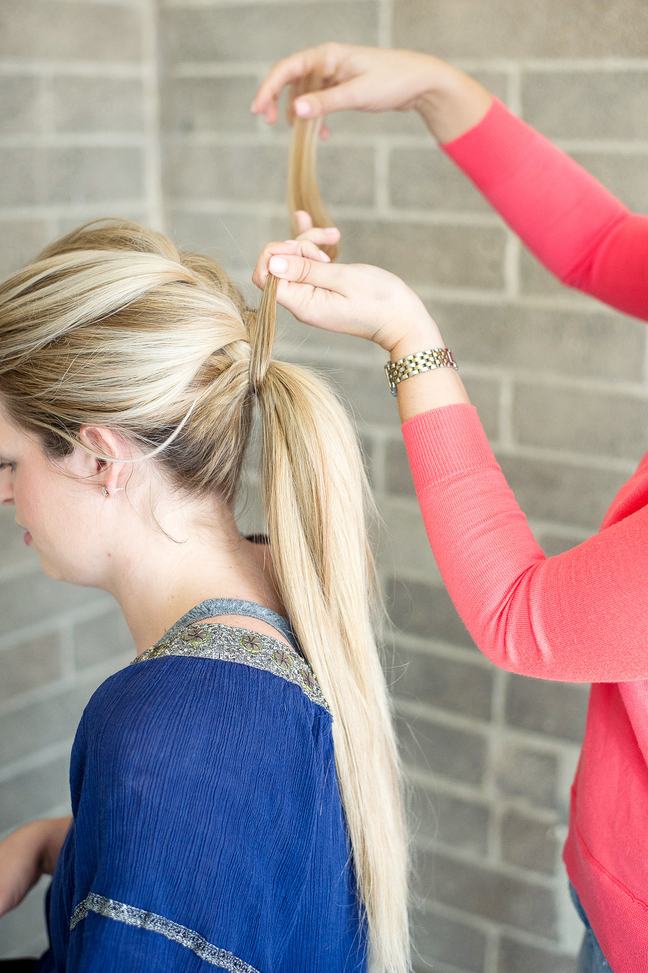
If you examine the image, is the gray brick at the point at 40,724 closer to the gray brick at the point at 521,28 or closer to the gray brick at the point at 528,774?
the gray brick at the point at 528,774

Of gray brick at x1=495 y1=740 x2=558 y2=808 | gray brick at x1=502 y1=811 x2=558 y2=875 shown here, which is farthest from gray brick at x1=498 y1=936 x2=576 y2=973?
gray brick at x1=495 y1=740 x2=558 y2=808

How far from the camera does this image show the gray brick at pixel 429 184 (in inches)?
56.0

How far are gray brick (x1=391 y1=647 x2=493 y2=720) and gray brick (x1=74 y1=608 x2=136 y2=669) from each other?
560mm

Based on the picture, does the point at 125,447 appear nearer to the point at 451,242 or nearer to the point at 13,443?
the point at 13,443

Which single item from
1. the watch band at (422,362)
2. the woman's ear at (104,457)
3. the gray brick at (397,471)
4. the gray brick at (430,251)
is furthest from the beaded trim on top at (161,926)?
the gray brick at (430,251)

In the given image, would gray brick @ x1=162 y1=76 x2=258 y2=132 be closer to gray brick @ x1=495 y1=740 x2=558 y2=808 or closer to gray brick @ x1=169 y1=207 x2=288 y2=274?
gray brick @ x1=169 y1=207 x2=288 y2=274

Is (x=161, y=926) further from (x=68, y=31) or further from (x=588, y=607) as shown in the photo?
(x=68, y=31)

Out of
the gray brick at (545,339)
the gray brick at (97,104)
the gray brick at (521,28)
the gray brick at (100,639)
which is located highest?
the gray brick at (521,28)

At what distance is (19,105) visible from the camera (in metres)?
1.45

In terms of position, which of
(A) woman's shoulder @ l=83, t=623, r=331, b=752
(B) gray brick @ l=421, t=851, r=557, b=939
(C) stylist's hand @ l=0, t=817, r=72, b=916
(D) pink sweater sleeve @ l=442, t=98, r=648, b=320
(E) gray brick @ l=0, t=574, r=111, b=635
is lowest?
(B) gray brick @ l=421, t=851, r=557, b=939

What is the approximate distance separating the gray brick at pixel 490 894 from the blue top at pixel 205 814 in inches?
35.4

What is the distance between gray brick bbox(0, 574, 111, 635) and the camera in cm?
157

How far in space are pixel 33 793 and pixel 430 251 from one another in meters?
1.28

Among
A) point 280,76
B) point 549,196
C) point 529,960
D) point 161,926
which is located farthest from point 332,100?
point 529,960
